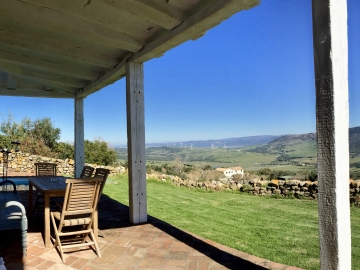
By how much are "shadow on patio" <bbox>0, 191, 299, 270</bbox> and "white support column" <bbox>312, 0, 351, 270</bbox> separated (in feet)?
3.53

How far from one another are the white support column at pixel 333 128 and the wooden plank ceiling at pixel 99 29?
92cm

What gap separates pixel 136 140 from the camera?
173 inches

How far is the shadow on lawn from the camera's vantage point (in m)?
2.77

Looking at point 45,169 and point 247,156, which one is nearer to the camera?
point 45,169

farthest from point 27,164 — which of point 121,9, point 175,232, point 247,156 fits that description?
point 247,156

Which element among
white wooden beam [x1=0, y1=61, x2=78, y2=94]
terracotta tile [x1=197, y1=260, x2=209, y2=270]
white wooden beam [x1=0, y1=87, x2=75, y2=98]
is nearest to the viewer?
terracotta tile [x1=197, y1=260, x2=209, y2=270]

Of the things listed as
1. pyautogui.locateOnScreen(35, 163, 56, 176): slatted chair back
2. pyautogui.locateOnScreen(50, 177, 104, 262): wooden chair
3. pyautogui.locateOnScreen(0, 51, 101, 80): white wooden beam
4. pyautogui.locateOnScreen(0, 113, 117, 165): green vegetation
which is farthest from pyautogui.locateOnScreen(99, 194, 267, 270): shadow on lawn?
pyautogui.locateOnScreen(0, 113, 117, 165): green vegetation

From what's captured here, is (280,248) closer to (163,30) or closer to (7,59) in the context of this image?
(163,30)

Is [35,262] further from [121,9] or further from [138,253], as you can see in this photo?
[121,9]

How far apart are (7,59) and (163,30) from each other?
3.19m

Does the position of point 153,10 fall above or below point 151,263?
above

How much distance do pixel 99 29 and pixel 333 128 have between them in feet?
9.71

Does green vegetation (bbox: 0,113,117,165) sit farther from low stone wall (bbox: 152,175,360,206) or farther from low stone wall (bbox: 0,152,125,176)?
low stone wall (bbox: 152,175,360,206)

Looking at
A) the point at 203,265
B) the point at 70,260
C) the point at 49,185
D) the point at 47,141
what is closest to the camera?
the point at 203,265
